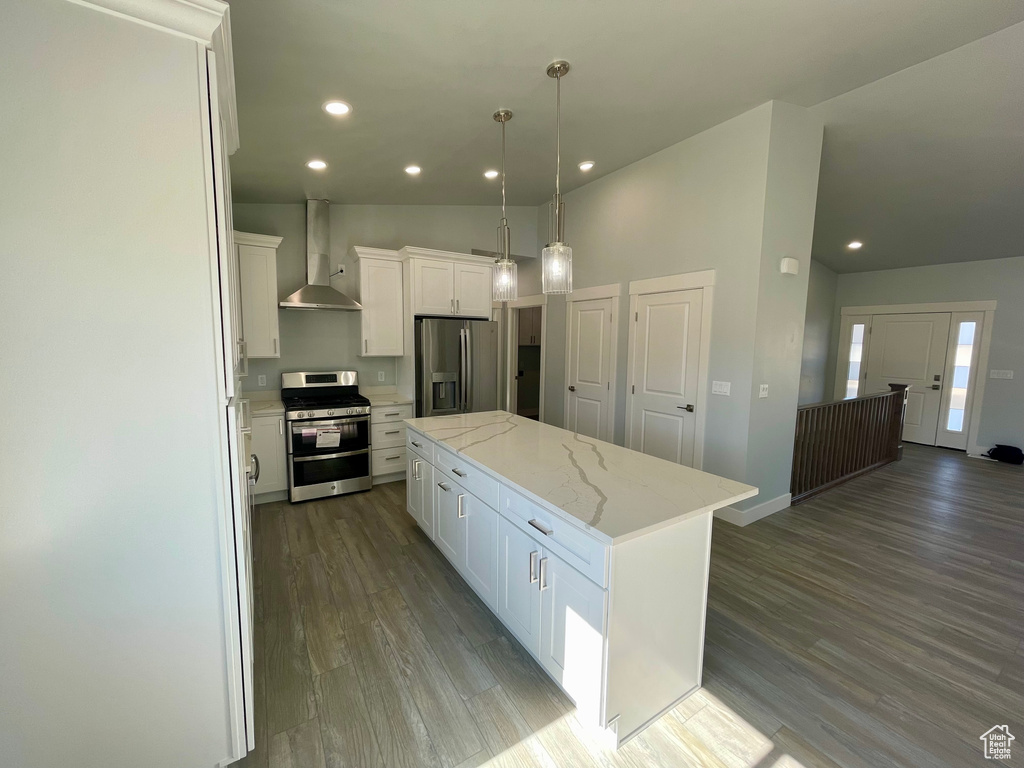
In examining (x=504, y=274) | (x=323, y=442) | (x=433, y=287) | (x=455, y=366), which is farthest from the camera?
(x=455, y=366)

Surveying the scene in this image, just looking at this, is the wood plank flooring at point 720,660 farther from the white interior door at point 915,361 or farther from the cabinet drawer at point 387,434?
the white interior door at point 915,361

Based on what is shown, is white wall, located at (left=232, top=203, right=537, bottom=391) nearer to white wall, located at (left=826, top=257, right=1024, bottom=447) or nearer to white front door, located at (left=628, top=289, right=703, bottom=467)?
white front door, located at (left=628, top=289, right=703, bottom=467)

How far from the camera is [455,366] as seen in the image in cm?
434

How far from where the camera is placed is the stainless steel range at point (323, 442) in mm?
3586

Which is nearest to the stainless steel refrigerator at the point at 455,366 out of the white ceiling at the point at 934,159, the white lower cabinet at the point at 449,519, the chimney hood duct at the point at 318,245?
the chimney hood duct at the point at 318,245

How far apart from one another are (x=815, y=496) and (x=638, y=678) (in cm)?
341

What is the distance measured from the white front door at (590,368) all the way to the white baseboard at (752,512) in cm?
131

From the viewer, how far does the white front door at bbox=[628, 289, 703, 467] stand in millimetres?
3518

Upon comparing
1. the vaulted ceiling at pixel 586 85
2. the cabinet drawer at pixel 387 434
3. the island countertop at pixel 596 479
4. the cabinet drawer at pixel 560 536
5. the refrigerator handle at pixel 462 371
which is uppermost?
the vaulted ceiling at pixel 586 85

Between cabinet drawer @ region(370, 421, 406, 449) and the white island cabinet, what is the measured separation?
2.08 m

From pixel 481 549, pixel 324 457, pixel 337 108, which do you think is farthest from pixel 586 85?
pixel 324 457

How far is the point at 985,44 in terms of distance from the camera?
252 centimetres

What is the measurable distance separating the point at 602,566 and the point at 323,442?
2994mm
